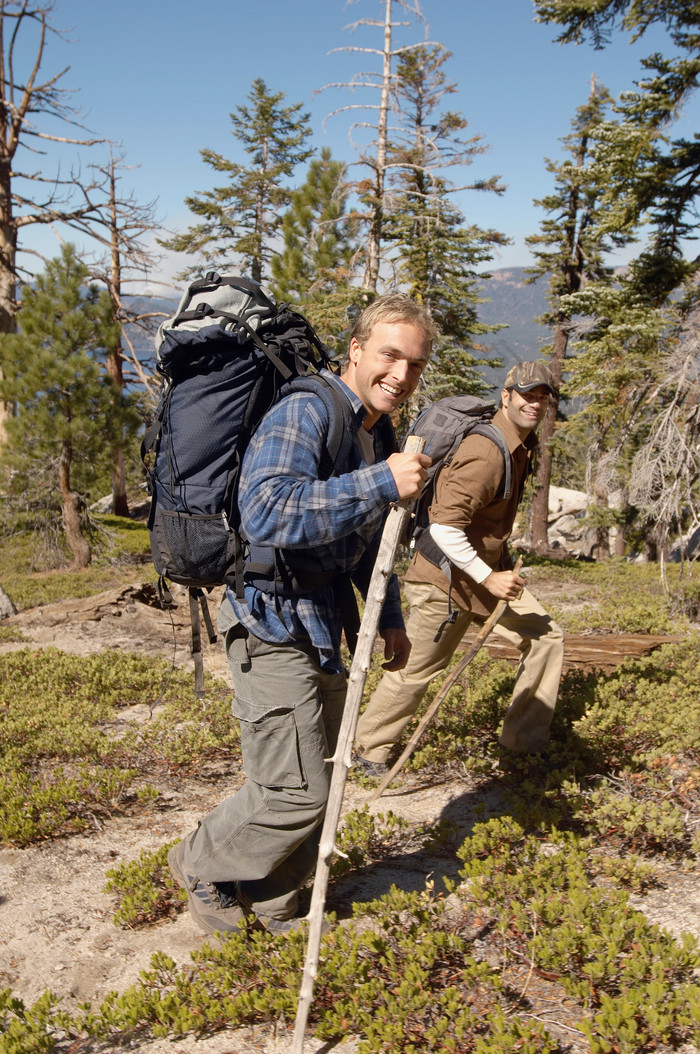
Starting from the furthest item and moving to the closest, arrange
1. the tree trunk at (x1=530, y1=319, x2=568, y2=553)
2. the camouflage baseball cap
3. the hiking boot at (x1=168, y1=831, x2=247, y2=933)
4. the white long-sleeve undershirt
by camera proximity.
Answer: the tree trunk at (x1=530, y1=319, x2=568, y2=553) < the camouflage baseball cap < the white long-sleeve undershirt < the hiking boot at (x1=168, y1=831, x2=247, y2=933)

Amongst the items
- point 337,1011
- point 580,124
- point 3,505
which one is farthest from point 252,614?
point 580,124

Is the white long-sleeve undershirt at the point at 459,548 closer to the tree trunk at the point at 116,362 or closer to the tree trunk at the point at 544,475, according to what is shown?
the tree trunk at the point at 116,362

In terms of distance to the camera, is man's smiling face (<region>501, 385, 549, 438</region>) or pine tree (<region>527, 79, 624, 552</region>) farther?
pine tree (<region>527, 79, 624, 552</region>)

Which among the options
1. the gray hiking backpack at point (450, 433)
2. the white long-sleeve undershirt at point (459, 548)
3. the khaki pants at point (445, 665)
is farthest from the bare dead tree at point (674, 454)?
the white long-sleeve undershirt at point (459, 548)

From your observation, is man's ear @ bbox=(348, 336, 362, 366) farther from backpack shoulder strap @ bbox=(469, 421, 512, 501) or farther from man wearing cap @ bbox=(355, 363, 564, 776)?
backpack shoulder strap @ bbox=(469, 421, 512, 501)

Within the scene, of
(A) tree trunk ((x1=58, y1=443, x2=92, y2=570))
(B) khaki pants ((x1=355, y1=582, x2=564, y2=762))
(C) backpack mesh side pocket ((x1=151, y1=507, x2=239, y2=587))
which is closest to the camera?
(C) backpack mesh side pocket ((x1=151, y1=507, x2=239, y2=587))

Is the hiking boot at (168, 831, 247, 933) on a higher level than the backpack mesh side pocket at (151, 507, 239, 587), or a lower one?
lower

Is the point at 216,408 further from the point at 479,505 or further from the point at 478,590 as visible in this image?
the point at 478,590

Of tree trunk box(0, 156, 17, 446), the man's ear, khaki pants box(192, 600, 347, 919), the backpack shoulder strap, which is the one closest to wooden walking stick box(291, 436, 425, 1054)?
khaki pants box(192, 600, 347, 919)

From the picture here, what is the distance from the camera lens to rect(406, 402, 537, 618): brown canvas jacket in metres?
4.11

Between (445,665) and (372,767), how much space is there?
91 cm

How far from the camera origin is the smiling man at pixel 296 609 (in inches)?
96.3

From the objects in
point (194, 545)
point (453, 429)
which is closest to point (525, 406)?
point (453, 429)

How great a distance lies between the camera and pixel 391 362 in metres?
2.75
